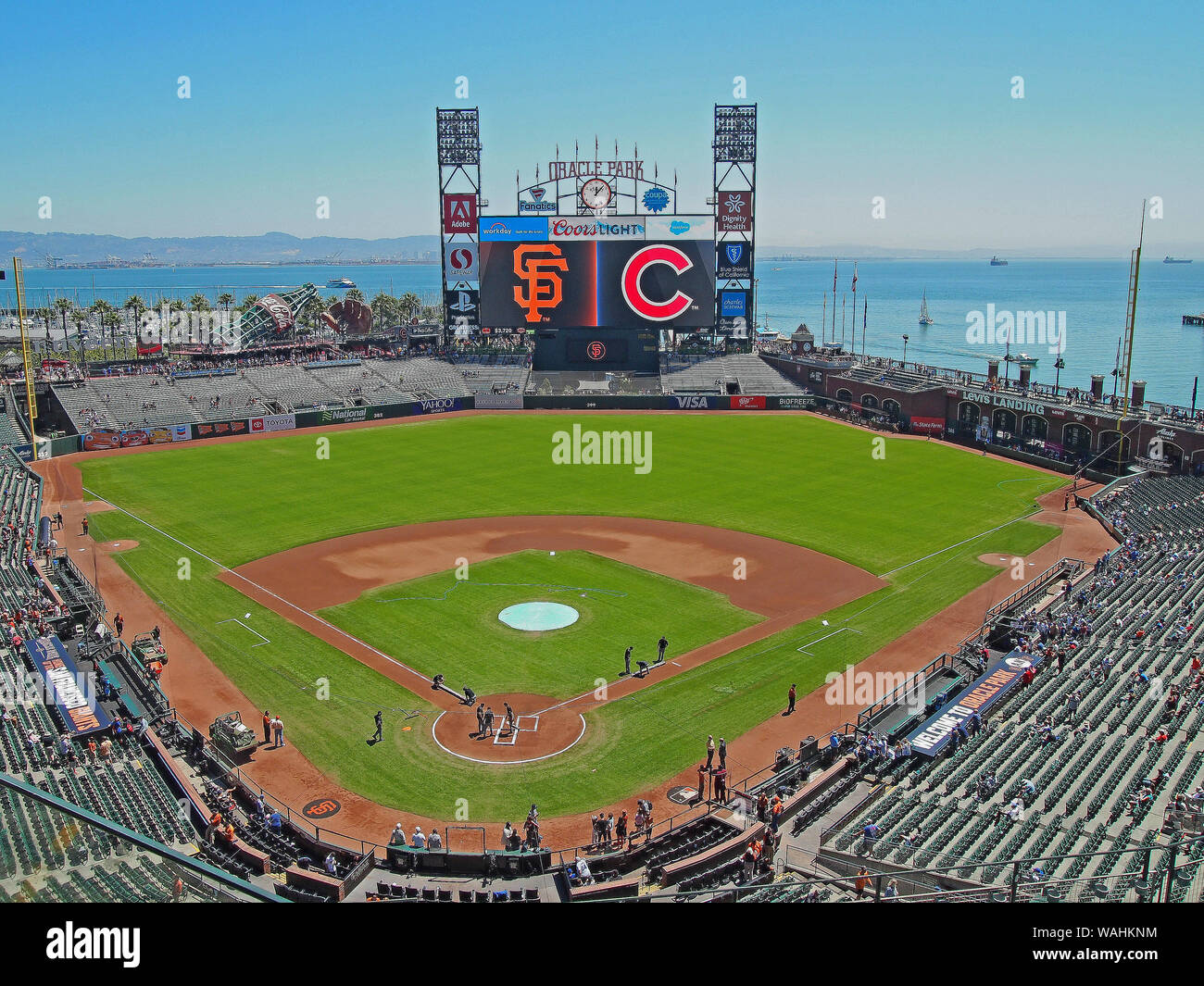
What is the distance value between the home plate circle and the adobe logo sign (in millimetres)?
61205

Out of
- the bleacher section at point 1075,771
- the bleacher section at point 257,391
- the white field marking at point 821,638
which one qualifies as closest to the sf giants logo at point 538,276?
the bleacher section at point 257,391

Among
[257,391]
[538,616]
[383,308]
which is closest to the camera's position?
[538,616]

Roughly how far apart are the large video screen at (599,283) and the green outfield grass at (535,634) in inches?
1948

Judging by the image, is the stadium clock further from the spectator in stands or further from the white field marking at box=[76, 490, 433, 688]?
the spectator in stands

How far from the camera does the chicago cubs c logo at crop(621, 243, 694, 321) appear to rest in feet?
283

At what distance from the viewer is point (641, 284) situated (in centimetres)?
8694

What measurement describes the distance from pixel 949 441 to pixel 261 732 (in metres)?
58.7

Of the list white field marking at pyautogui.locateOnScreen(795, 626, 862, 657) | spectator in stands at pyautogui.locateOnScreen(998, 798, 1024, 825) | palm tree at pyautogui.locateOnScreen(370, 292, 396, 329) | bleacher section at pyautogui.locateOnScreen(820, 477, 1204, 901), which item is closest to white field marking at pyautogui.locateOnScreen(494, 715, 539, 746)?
bleacher section at pyautogui.locateOnScreen(820, 477, 1204, 901)

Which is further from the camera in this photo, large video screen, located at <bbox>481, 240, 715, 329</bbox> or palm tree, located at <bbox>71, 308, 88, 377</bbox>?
palm tree, located at <bbox>71, 308, 88, 377</bbox>

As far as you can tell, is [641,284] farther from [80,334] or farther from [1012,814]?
[1012,814]

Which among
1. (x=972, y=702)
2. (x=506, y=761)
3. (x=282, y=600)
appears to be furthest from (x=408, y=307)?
(x=972, y=702)

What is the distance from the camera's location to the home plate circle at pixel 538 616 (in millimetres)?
34312

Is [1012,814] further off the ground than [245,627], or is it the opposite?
[1012,814]

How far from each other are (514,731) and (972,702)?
13543mm
